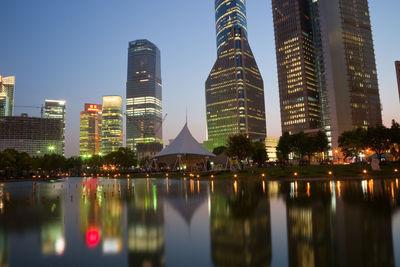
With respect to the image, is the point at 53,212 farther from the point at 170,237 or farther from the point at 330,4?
the point at 330,4

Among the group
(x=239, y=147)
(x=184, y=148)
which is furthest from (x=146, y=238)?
(x=184, y=148)

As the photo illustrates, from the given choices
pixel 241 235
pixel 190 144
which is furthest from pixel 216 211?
pixel 190 144

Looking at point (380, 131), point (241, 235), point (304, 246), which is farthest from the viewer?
point (380, 131)

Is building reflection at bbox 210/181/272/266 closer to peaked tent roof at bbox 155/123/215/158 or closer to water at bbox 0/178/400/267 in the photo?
water at bbox 0/178/400/267

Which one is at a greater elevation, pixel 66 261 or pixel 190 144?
pixel 190 144

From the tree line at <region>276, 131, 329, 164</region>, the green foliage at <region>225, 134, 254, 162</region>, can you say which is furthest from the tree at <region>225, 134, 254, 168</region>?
the tree line at <region>276, 131, 329, 164</region>

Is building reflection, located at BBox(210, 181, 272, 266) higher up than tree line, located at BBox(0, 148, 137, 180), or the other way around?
tree line, located at BBox(0, 148, 137, 180)

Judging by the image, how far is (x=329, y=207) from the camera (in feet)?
53.6

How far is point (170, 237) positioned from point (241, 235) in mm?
2716

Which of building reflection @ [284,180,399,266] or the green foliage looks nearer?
building reflection @ [284,180,399,266]

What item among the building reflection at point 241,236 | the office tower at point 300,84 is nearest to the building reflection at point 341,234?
the building reflection at point 241,236

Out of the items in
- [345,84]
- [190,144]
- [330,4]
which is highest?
[330,4]

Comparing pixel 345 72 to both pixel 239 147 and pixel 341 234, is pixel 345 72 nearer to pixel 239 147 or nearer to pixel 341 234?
pixel 239 147

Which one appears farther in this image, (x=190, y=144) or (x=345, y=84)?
(x=345, y=84)
